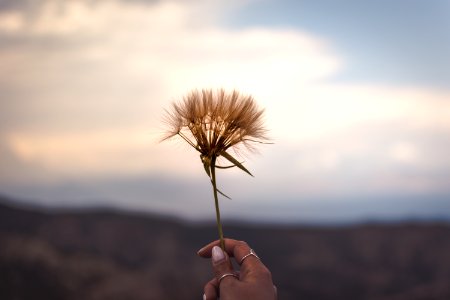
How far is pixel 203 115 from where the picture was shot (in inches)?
130

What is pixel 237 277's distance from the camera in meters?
3.26

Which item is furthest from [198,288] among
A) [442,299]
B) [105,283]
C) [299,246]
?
[442,299]

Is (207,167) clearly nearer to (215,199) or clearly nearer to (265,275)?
(215,199)

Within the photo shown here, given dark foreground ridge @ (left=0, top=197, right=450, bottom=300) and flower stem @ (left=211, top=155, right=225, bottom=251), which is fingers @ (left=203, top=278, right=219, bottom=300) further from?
dark foreground ridge @ (left=0, top=197, right=450, bottom=300)

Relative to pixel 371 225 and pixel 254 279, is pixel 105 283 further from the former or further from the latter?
pixel 254 279

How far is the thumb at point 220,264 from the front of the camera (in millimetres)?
3201

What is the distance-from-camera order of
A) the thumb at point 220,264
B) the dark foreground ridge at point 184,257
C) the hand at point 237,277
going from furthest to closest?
the dark foreground ridge at point 184,257 < the thumb at point 220,264 < the hand at point 237,277

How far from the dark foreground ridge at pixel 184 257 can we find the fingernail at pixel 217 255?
8.36 m

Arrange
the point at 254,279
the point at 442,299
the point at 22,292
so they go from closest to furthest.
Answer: the point at 254,279
the point at 22,292
the point at 442,299

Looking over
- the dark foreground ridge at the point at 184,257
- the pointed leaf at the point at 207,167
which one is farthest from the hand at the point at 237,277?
the dark foreground ridge at the point at 184,257

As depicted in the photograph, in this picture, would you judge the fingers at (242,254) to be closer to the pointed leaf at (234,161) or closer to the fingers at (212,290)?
the fingers at (212,290)

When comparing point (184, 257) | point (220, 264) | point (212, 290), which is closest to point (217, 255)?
point (220, 264)

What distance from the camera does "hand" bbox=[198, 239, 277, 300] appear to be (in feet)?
10.2

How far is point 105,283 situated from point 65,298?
74cm
